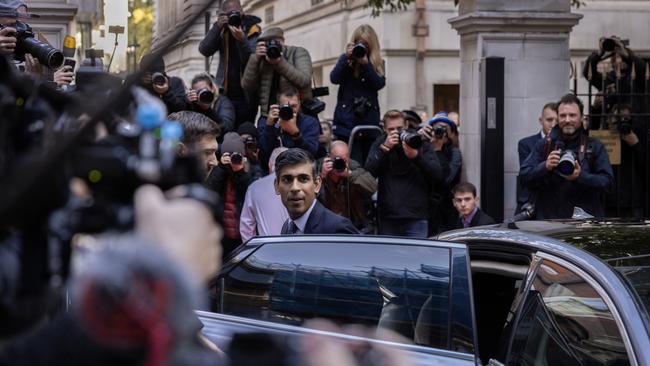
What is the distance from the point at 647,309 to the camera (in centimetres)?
420

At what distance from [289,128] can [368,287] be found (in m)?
4.83

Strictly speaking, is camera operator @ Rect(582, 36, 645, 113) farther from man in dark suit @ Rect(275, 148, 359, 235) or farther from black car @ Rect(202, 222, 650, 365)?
black car @ Rect(202, 222, 650, 365)

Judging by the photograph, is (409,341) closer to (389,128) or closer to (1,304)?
(1,304)

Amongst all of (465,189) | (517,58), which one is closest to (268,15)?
(517,58)

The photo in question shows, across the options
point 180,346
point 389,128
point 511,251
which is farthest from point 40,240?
point 389,128

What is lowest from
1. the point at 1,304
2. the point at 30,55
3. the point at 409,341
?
the point at 409,341

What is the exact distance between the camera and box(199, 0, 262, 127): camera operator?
10.3 metres

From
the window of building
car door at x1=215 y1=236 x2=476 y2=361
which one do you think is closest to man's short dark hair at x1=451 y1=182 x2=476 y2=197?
car door at x1=215 y1=236 x2=476 y2=361

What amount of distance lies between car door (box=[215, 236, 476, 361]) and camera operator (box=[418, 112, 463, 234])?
4858 mm

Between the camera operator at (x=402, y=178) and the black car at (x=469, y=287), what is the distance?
4.14 meters

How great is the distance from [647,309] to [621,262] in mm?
297

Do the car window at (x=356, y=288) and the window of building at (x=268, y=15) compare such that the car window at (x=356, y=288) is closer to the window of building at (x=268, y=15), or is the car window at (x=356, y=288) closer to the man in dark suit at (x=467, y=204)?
the man in dark suit at (x=467, y=204)

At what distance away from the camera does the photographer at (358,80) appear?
418 inches

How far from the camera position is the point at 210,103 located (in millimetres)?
9383
